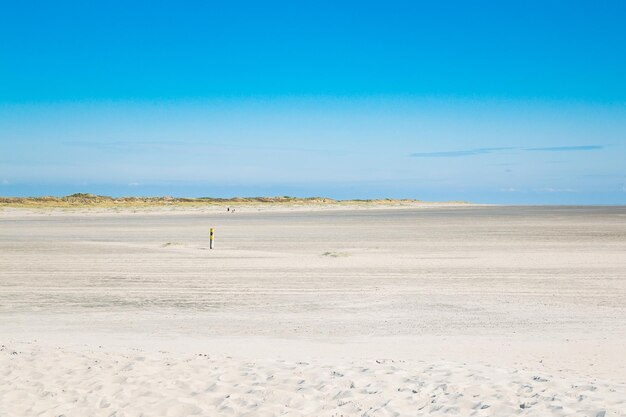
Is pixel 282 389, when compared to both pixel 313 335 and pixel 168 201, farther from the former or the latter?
pixel 168 201

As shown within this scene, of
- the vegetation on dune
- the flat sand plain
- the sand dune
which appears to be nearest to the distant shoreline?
the vegetation on dune

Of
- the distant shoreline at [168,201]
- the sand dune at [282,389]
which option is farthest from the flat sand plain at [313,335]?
the distant shoreline at [168,201]

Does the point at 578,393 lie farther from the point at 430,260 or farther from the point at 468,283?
the point at 430,260

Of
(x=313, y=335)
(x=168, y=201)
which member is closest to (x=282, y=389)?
(x=313, y=335)

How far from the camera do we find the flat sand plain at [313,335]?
765 centimetres

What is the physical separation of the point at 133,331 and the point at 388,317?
490cm

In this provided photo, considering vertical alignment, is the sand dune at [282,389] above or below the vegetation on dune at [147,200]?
below

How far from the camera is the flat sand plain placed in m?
7.65

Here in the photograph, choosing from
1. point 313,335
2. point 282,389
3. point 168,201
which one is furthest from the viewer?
point 168,201

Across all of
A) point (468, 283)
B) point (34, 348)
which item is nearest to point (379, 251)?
point (468, 283)

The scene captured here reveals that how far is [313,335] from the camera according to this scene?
38.0 ft

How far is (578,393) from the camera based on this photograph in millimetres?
7531

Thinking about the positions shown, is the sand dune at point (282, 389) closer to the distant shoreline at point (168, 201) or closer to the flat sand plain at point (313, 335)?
the flat sand plain at point (313, 335)

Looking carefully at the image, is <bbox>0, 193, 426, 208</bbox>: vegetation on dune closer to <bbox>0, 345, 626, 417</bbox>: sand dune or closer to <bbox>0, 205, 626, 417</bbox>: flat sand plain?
<bbox>0, 205, 626, 417</bbox>: flat sand plain
